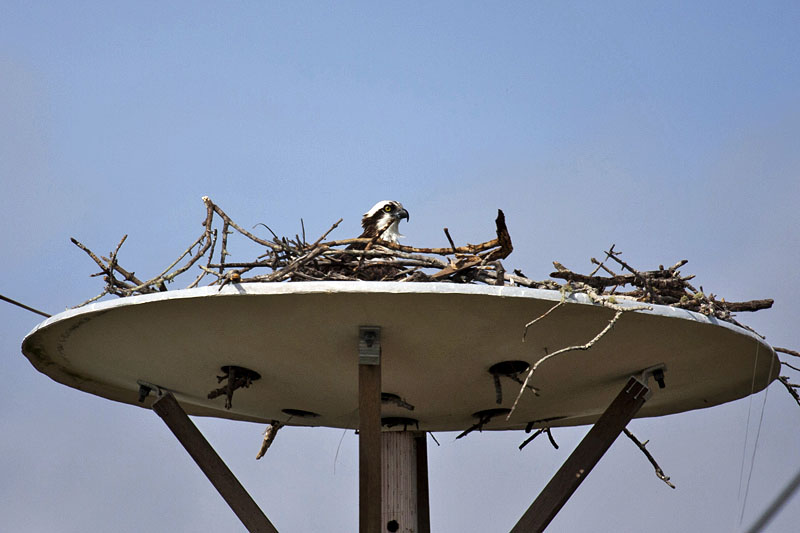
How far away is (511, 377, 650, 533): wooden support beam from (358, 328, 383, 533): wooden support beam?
4.76 feet

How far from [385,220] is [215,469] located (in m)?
3.85

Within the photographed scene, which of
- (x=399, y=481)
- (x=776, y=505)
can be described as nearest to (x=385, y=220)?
(x=399, y=481)

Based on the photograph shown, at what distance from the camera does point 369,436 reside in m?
8.03

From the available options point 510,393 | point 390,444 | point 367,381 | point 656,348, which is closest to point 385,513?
point 390,444

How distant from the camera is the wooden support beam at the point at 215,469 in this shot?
882 cm

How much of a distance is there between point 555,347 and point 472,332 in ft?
2.61

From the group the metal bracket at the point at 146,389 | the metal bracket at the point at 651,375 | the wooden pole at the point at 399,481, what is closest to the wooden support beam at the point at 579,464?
the metal bracket at the point at 651,375

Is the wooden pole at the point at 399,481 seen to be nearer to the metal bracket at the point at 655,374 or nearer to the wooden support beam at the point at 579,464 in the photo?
the wooden support beam at the point at 579,464

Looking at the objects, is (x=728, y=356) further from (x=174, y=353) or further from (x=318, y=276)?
(x=174, y=353)

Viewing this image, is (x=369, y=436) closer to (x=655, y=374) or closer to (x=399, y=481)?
(x=399, y=481)

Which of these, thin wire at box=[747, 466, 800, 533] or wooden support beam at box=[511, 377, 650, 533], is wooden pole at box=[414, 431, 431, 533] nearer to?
wooden support beam at box=[511, 377, 650, 533]

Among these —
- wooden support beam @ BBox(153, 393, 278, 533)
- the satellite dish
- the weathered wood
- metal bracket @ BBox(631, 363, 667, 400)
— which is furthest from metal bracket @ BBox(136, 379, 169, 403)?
metal bracket @ BBox(631, 363, 667, 400)

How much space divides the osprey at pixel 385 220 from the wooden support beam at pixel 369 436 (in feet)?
11.9

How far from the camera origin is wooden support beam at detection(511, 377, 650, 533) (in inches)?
342
